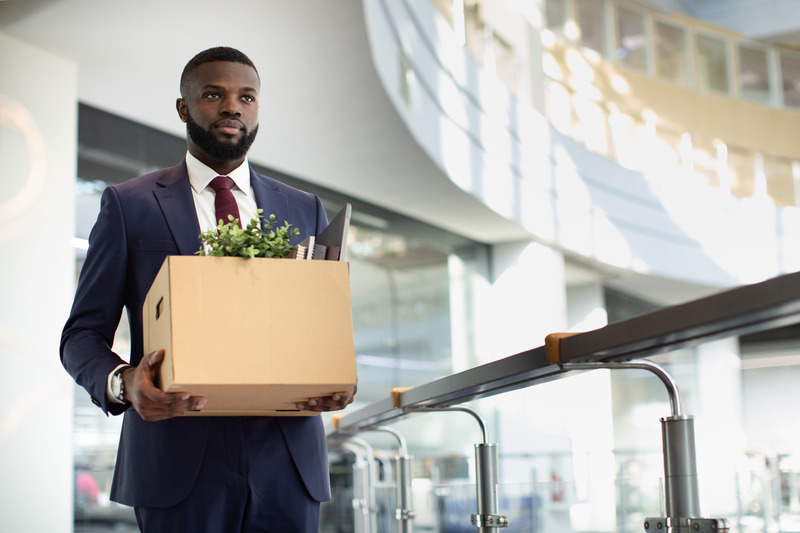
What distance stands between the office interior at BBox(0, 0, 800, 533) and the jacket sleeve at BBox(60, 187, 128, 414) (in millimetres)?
993

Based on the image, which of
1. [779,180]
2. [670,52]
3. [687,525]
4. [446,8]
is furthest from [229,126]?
[779,180]

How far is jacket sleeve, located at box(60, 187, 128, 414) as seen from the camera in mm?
1703

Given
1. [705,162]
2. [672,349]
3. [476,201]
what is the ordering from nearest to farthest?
[672,349]
[476,201]
[705,162]

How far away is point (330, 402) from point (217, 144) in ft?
1.91

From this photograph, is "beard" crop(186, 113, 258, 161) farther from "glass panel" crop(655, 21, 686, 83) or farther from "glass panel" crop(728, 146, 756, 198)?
"glass panel" crop(728, 146, 756, 198)

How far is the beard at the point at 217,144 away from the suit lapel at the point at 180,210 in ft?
0.29

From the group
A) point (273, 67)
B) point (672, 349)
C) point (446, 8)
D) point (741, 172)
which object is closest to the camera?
point (672, 349)

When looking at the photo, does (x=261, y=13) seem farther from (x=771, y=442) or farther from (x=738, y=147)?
(x=771, y=442)

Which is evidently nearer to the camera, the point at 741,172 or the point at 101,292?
the point at 101,292

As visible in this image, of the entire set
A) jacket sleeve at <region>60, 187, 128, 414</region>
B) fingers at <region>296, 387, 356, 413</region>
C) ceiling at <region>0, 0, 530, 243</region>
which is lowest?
fingers at <region>296, 387, 356, 413</region>

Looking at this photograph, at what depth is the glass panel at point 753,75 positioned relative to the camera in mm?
17094

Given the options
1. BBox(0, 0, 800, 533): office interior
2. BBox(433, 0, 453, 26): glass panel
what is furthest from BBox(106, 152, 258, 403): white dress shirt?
BBox(433, 0, 453, 26): glass panel

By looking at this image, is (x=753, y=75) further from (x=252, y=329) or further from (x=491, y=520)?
(x=252, y=329)

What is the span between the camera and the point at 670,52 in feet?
52.7
